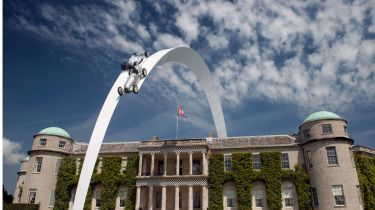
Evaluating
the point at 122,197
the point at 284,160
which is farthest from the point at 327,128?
the point at 122,197

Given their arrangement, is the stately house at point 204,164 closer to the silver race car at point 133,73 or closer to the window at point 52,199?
the window at point 52,199

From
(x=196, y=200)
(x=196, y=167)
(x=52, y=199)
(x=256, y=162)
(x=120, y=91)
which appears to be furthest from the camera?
(x=52, y=199)

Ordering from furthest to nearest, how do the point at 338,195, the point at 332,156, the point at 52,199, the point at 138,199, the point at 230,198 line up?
the point at 52,199 < the point at 230,198 < the point at 138,199 < the point at 332,156 < the point at 338,195

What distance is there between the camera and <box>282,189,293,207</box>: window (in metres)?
32.0

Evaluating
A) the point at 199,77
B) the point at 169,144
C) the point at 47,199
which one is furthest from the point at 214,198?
the point at 47,199

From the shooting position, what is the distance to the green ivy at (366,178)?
Result: 29967 mm

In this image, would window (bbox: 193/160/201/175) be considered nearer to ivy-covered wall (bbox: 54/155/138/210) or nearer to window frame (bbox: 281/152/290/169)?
ivy-covered wall (bbox: 54/155/138/210)

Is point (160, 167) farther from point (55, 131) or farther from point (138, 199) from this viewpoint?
point (55, 131)

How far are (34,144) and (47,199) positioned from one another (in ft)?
22.4

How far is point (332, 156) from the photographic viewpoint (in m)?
30.6

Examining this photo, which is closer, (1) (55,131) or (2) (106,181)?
(2) (106,181)

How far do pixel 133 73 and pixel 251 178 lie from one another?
17.3 meters

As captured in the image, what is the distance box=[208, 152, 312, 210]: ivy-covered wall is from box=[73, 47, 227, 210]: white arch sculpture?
31.9 feet

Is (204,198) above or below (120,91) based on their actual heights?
below
